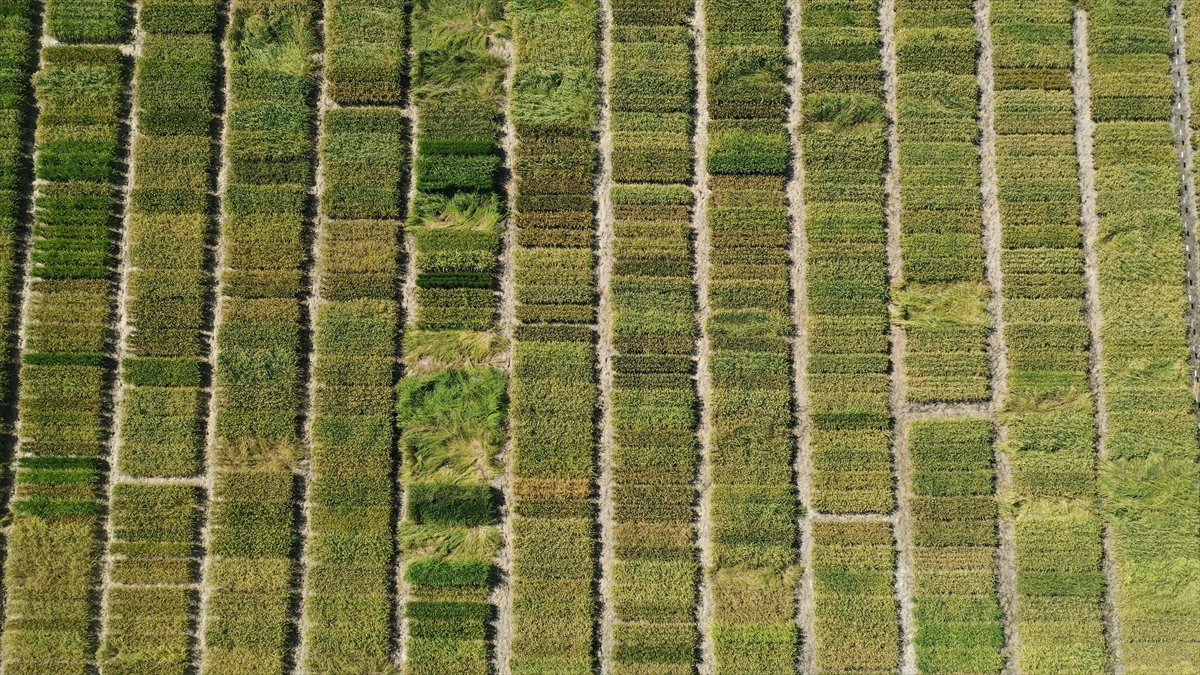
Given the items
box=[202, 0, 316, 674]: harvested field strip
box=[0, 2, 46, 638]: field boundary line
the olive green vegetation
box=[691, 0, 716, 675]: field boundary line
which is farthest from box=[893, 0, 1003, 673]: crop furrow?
box=[0, 2, 46, 638]: field boundary line

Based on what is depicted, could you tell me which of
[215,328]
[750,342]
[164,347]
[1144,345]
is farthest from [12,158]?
[1144,345]

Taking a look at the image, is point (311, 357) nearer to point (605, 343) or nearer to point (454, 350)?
point (454, 350)

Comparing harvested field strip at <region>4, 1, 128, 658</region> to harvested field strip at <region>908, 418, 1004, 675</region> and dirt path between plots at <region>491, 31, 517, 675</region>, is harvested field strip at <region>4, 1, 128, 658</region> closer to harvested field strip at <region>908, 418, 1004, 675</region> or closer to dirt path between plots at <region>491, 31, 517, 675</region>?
dirt path between plots at <region>491, 31, 517, 675</region>

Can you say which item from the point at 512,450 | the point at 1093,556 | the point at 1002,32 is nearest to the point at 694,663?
the point at 512,450

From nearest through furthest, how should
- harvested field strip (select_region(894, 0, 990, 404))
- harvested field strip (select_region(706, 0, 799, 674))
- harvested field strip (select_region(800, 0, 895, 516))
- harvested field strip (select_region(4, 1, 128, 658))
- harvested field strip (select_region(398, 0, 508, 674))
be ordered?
harvested field strip (select_region(4, 1, 128, 658))
harvested field strip (select_region(398, 0, 508, 674))
harvested field strip (select_region(706, 0, 799, 674))
harvested field strip (select_region(800, 0, 895, 516))
harvested field strip (select_region(894, 0, 990, 404))

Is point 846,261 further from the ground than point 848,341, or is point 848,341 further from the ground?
point 846,261
